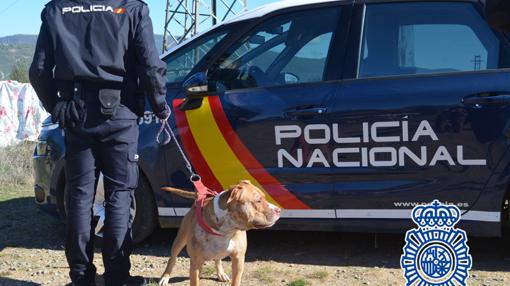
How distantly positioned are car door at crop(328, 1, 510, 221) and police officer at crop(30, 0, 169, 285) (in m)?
1.24

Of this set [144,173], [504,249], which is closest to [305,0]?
[144,173]

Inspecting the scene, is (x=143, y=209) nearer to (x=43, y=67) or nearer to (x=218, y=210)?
(x=218, y=210)

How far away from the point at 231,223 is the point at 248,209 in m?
0.14

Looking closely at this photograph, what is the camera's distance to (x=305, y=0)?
385 centimetres

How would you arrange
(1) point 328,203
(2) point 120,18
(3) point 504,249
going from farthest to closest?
(3) point 504,249 < (1) point 328,203 < (2) point 120,18

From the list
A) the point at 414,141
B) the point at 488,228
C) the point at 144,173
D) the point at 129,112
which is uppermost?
the point at 129,112

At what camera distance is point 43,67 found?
3.06 metres

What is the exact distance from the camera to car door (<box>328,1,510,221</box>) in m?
3.34

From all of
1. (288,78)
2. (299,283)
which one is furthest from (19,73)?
(299,283)

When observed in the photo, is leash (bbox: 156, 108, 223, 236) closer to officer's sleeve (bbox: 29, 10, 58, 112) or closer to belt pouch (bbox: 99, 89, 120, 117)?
belt pouch (bbox: 99, 89, 120, 117)

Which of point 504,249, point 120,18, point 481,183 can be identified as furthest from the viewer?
point 504,249

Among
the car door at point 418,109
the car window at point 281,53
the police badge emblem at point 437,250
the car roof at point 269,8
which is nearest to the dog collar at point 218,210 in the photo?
the car door at point 418,109

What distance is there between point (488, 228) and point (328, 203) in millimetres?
982

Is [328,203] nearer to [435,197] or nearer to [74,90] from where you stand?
[435,197]
